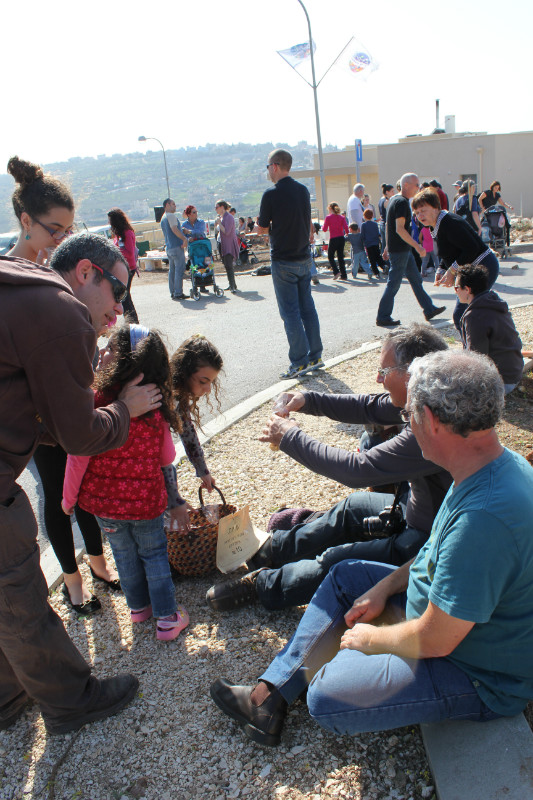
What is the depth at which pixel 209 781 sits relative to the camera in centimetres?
199

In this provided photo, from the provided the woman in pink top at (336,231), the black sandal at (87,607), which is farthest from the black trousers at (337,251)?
the black sandal at (87,607)

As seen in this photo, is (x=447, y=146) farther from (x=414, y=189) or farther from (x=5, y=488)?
(x=5, y=488)

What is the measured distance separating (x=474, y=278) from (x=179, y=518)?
2719 mm

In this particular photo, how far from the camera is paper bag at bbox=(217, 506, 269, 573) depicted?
297cm

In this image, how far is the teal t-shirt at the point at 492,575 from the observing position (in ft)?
5.10

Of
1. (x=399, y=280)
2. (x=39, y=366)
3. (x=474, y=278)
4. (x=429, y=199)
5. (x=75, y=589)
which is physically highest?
(x=429, y=199)

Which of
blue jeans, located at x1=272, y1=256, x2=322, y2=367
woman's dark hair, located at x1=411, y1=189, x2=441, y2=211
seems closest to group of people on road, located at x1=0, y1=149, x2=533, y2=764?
blue jeans, located at x1=272, y1=256, x2=322, y2=367

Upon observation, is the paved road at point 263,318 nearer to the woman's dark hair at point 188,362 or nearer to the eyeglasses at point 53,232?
the woman's dark hair at point 188,362

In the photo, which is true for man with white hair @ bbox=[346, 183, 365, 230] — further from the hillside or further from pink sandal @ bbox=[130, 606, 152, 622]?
the hillside

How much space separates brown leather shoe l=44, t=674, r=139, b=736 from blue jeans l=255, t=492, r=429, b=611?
68cm

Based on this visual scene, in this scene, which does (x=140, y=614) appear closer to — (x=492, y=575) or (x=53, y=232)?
(x=492, y=575)

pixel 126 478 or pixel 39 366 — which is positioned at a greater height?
pixel 39 366

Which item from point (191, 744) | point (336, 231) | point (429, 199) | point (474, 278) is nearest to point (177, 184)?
point (336, 231)

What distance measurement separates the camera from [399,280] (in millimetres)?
7641
